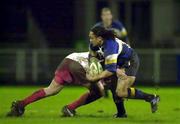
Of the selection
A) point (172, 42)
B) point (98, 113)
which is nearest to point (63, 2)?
point (172, 42)

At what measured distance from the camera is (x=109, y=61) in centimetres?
1346

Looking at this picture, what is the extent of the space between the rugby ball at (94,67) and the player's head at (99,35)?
34 centimetres

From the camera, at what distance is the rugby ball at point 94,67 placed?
1391 centimetres

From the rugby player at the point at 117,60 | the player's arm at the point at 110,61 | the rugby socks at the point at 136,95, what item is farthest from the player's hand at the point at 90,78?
the rugby socks at the point at 136,95

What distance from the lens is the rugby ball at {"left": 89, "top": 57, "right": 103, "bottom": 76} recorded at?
1391 centimetres

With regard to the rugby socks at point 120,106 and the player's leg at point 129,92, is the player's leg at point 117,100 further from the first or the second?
the player's leg at point 129,92

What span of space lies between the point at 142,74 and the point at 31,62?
3831 millimetres

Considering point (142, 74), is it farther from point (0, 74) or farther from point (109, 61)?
point (109, 61)

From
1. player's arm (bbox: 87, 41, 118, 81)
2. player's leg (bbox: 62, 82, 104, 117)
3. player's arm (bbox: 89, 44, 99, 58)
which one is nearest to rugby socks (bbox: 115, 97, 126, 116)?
player's leg (bbox: 62, 82, 104, 117)

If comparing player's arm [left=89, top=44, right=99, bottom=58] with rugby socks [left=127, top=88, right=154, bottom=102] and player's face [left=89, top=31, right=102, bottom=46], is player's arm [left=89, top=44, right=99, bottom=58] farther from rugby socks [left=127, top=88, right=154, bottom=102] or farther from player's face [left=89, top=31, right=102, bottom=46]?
rugby socks [left=127, top=88, right=154, bottom=102]

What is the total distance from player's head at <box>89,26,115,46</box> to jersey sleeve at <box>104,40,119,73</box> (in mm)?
176

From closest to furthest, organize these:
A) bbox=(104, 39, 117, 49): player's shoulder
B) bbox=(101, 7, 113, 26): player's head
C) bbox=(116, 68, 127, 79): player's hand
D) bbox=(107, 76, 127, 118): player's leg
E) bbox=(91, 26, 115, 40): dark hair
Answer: bbox=(104, 39, 117, 49): player's shoulder, bbox=(91, 26, 115, 40): dark hair, bbox=(116, 68, 127, 79): player's hand, bbox=(107, 76, 127, 118): player's leg, bbox=(101, 7, 113, 26): player's head

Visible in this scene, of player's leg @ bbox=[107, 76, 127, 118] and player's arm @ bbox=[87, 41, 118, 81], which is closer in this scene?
player's arm @ bbox=[87, 41, 118, 81]

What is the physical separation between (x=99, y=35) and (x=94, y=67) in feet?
1.83
